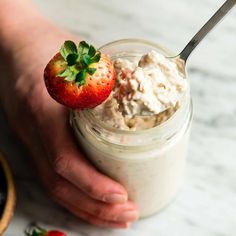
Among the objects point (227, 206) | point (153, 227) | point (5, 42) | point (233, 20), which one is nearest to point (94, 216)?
point (153, 227)

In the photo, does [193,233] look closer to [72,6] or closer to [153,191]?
[153,191]

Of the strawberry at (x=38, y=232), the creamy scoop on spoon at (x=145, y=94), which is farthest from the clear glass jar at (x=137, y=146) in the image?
the strawberry at (x=38, y=232)

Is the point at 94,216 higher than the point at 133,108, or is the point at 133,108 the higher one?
the point at 133,108

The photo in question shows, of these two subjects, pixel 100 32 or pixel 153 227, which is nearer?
pixel 153 227

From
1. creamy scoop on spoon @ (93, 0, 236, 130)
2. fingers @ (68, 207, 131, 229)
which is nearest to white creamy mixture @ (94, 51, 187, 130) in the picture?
creamy scoop on spoon @ (93, 0, 236, 130)

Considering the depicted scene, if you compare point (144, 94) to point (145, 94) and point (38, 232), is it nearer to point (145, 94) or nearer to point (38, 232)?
point (145, 94)

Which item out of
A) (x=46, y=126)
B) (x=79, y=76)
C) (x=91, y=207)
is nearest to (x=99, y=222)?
(x=91, y=207)

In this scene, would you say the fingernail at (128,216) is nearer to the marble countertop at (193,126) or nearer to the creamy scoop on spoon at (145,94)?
the marble countertop at (193,126)

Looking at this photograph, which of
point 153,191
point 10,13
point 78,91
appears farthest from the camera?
point 10,13
